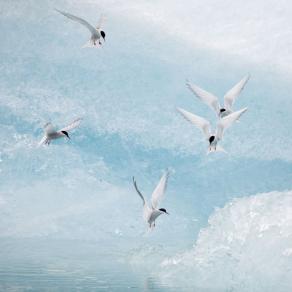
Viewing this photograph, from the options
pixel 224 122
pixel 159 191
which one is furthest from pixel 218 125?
pixel 159 191

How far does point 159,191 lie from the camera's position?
537 inches

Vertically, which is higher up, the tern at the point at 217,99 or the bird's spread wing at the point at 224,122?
the tern at the point at 217,99

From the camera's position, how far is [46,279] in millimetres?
21234

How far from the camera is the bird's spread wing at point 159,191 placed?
1349 cm

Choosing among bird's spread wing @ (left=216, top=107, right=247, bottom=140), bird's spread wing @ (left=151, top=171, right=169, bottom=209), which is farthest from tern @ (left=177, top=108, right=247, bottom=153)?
bird's spread wing @ (left=151, top=171, right=169, bottom=209)

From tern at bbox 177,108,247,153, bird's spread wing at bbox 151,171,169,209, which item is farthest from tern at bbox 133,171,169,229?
tern at bbox 177,108,247,153

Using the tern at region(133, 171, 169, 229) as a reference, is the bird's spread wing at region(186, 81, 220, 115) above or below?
above

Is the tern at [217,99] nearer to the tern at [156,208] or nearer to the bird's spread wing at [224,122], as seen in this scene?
the bird's spread wing at [224,122]

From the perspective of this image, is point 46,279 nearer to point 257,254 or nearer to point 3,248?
point 257,254

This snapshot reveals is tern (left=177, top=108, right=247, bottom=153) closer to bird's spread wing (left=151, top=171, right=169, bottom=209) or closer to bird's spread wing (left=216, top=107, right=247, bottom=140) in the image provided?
bird's spread wing (left=216, top=107, right=247, bottom=140)

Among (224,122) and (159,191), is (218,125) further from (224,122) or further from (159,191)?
(159,191)

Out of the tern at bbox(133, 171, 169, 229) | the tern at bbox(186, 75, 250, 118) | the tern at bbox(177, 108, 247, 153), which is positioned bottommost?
the tern at bbox(133, 171, 169, 229)

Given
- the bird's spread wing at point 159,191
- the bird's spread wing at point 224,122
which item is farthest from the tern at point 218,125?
the bird's spread wing at point 159,191

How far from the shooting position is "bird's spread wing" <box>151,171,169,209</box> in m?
13.5
